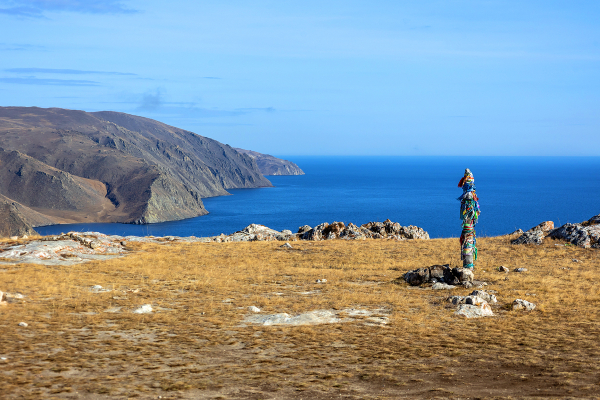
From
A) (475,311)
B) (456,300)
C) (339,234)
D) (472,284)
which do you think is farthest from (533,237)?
(475,311)

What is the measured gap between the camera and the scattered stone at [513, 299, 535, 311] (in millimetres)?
15606

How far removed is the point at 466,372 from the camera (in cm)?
999

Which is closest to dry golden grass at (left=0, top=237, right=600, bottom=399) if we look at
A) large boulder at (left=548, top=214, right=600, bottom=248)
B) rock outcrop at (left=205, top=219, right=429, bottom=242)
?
large boulder at (left=548, top=214, right=600, bottom=248)

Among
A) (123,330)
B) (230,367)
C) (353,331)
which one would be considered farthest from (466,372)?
(123,330)

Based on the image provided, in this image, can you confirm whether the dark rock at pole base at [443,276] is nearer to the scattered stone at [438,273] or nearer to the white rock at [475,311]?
the scattered stone at [438,273]

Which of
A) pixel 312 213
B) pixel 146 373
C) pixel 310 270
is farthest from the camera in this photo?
pixel 312 213

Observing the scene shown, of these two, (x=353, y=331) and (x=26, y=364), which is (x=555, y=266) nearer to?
(x=353, y=331)

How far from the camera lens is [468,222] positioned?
22.6 m

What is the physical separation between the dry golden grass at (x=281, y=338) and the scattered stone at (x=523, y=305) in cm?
29

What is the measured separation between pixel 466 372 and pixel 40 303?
12721 mm

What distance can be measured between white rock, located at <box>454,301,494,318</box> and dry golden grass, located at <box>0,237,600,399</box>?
0.37 meters

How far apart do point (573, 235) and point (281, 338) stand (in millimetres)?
24785

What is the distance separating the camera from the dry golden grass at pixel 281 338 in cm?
915

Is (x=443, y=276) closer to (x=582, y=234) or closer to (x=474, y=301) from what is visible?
(x=474, y=301)
